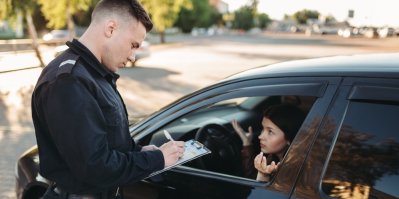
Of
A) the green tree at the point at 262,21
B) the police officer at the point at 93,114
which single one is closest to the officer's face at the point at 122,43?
the police officer at the point at 93,114

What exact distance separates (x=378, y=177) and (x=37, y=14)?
209 feet

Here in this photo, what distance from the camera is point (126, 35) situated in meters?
1.66

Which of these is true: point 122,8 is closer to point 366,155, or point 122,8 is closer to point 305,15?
point 366,155

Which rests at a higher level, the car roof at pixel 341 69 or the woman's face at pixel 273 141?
the car roof at pixel 341 69

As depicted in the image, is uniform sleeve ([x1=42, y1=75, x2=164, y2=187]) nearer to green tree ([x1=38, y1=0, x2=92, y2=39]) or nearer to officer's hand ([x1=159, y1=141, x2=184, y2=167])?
officer's hand ([x1=159, y1=141, x2=184, y2=167])

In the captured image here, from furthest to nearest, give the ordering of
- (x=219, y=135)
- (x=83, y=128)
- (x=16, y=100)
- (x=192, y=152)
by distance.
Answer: (x=16, y=100)
(x=219, y=135)
(x=192, y=152)
(x=83, y=128)

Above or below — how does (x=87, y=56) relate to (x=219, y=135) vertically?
above

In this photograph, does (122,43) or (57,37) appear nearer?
(122,43)

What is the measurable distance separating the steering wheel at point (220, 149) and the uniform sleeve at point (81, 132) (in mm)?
888

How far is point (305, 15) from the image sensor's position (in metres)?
174

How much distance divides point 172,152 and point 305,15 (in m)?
182

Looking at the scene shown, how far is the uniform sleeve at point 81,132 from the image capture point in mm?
1508

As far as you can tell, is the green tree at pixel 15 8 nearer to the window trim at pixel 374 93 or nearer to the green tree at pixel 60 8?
the green tree at pixel 60 8

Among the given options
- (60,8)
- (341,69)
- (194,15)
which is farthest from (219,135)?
(194,15)
